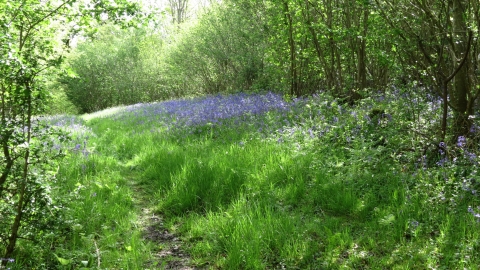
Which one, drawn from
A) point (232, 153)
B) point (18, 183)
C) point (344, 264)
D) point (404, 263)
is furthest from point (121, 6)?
point (404, 263)

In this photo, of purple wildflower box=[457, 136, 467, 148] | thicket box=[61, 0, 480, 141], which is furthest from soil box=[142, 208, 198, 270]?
purple wildflower box=[457, 136, 467, 148]

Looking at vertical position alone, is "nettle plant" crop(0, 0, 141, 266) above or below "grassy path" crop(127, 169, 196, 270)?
above

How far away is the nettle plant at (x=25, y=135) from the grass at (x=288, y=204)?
276 mm

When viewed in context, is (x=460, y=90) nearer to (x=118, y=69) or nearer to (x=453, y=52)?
(x=453, y=52)

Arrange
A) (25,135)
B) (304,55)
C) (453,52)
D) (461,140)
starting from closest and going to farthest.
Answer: (25,135) < (461,140) < (453,52) < (304,55)

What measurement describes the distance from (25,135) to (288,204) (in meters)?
2.78

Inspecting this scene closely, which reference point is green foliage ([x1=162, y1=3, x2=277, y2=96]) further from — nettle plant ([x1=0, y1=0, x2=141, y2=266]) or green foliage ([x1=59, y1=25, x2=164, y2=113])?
nettle plant ([x1=0, y1=0, x2=141, y2=266])

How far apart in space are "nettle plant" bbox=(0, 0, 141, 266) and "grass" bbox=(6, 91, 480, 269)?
0.28 meters

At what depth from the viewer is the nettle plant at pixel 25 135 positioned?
2795 millimetres

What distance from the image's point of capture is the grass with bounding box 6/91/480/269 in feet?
9.92

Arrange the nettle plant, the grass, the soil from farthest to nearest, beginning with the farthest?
the soil < the grass < the nettle plant

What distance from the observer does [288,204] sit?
4.08 meters

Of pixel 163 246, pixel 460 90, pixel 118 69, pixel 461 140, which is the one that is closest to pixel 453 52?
pixel 460 90

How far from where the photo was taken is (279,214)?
12.2 feet
